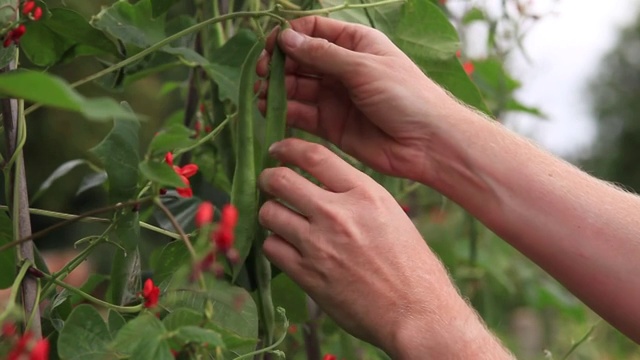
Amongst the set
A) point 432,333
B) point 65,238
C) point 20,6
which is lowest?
point 65,238

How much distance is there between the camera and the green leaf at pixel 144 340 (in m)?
0.54

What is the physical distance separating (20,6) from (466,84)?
1.61 feet

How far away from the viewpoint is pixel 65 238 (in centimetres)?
613

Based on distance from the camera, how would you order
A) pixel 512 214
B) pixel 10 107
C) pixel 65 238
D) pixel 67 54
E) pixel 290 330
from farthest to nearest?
pixel 65 238 < pixel 290 330 < pixel 512 214 < pixel 67 54 < pixel 10 107

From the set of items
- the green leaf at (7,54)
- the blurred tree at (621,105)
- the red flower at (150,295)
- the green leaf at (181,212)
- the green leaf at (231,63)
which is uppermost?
the green leaf at (7,54)

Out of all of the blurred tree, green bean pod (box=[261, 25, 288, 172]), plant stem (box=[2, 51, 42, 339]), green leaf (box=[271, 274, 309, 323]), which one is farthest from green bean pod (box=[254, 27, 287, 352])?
the blurred tree

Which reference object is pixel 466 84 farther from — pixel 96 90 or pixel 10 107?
pixel 96 90

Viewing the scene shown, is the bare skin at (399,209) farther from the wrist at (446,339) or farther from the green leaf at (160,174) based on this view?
the green leaf at (160,174)

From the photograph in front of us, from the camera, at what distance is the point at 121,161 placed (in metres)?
0.72

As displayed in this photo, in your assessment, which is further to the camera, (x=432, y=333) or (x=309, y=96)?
(x=309, y=96)

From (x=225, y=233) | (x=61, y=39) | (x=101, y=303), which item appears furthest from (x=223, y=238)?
(x=61, y=39)

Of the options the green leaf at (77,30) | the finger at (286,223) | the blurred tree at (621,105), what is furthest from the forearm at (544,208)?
the blurred tree at (621,105)

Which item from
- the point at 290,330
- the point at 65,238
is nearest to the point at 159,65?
the point at 290,330

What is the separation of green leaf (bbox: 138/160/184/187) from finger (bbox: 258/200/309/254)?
0.21 meters
